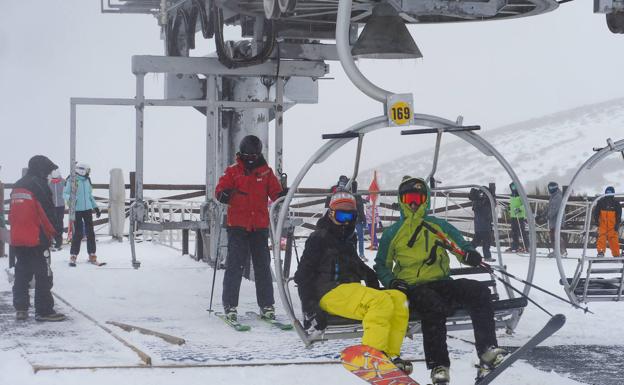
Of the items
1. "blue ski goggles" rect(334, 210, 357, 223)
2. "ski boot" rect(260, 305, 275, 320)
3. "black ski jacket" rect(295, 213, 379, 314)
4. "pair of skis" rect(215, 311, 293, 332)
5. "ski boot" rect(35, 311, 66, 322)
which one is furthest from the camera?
"ski boot" rect(35, 311, 66, 322)

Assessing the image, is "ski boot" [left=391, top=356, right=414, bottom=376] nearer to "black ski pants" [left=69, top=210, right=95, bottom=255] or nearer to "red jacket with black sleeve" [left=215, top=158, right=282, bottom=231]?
"red jacket with black sleeve" [left=215, top=158, right=282, bottom=231]

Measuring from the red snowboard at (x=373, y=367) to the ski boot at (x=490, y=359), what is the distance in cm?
60

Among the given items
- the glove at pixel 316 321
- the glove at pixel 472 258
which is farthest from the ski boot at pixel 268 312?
the glove at pixel 472 258

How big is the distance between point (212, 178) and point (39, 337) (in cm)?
464

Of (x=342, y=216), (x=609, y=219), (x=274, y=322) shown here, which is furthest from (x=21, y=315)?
(x=609, y=219)

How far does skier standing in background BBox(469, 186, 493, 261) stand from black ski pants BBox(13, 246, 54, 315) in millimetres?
10587

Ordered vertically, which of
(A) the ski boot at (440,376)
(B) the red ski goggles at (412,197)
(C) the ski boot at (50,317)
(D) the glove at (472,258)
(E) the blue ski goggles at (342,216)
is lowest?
(C) the ski boot at (50,317)

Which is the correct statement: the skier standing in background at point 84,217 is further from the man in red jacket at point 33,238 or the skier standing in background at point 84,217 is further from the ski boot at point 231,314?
the ski boot at point 231,314

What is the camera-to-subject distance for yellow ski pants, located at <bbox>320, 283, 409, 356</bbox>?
7105 mm

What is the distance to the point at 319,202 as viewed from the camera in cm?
2947

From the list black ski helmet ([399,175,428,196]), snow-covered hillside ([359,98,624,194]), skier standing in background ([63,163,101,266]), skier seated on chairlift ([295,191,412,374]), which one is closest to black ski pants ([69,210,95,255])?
skier standing in background ([63,163,101,266])

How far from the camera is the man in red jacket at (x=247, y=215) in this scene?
1086 centimetres

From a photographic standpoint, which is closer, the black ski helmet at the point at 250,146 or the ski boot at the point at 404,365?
the ski boot at the point at 404,365

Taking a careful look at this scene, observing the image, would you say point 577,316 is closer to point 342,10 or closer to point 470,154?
point 342,10
